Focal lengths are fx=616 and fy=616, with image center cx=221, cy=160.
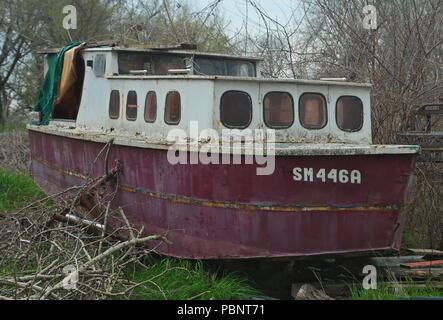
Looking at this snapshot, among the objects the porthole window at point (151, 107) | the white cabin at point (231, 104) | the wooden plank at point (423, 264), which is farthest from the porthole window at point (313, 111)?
the wooden plank at point (423, 264)

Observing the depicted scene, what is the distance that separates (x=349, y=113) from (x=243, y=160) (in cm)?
187

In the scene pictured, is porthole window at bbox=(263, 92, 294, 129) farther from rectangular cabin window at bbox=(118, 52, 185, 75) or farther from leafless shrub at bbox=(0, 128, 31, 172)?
leafless shrub at bbox=(0, 128, 31, 172)

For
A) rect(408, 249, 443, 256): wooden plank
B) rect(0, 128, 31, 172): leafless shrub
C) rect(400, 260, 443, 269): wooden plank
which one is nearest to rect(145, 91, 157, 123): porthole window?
rect(400, 260, 443, 269): wooden plank

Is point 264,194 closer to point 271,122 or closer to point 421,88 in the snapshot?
point 271,122

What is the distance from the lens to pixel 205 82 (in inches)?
298

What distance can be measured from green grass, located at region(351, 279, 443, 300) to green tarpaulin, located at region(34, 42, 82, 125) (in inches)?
263

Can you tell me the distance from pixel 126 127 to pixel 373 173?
3.84 metres

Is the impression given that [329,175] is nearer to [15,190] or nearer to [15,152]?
[15,190]

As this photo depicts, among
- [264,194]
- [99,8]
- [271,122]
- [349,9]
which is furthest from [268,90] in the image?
[99,8]

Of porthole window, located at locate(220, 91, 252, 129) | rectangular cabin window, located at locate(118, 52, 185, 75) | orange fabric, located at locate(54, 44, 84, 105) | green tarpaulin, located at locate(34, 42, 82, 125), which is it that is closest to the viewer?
porthole window, located at locate(220, 91, 252, 129)

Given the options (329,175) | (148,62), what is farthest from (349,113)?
(148,62)

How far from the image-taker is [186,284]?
7281mm

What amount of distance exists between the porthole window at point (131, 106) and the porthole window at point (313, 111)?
2.46 meters

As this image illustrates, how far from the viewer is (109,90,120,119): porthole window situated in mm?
9328
